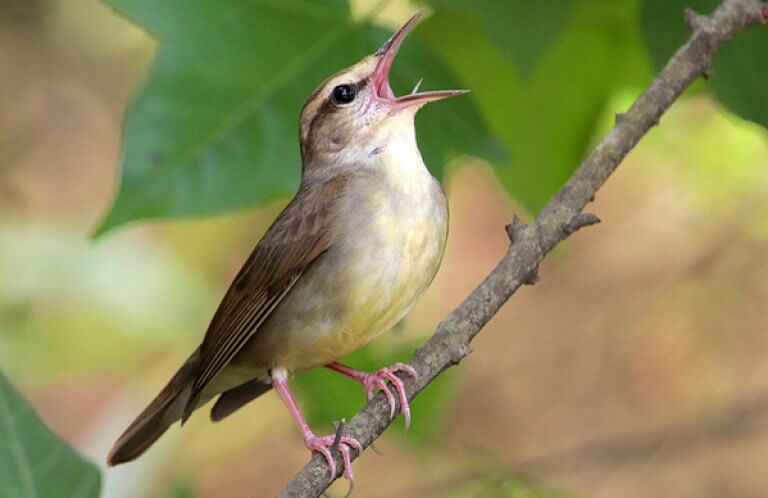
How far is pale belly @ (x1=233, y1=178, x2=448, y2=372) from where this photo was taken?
3.62 metres

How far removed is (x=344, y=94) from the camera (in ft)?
13.4

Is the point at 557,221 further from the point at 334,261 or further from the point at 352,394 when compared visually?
the point at 352,394

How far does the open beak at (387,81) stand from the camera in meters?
3.65

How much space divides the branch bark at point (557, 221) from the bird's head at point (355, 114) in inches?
30.7

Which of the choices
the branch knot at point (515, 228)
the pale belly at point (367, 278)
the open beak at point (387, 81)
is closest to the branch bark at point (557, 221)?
the branch knot at point (515, 228)

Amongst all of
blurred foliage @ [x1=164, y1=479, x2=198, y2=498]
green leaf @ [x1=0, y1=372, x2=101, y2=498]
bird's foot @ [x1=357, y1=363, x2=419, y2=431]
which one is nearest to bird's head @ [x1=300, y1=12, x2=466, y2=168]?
bird's foot @ [x1=357, y1=363, x2=419, y2=431]

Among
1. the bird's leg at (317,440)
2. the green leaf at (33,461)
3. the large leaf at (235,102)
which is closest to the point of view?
the green leaf at (33,461)

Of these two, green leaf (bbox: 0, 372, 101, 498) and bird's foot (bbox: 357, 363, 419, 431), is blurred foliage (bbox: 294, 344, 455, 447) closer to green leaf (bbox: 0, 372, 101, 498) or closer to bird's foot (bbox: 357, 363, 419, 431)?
bird's foot (bbox: 357, 363, 419, 431)

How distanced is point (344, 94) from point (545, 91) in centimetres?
73

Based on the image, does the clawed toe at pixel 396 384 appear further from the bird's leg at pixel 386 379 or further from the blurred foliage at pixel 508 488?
the blurred foliage at pixel 508 488

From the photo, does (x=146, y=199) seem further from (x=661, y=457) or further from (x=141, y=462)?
(x=661, y=457)

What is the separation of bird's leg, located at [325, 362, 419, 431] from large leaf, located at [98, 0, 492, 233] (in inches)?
26.8

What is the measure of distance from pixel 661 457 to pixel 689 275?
1385 millimetres

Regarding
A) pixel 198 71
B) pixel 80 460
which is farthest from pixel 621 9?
pixel 80 460
